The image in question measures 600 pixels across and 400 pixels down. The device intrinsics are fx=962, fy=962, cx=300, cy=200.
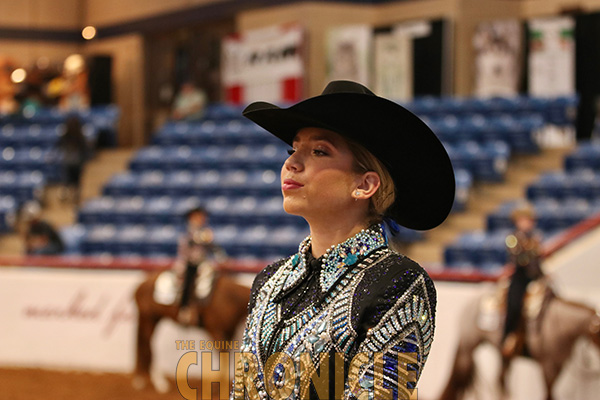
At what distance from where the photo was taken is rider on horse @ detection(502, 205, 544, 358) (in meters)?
7.79

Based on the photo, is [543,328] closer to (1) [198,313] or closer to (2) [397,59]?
(1) [198,313]

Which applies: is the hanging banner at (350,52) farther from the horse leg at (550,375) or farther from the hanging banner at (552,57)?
the horse leg at (550,375)

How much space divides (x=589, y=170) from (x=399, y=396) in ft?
36.8

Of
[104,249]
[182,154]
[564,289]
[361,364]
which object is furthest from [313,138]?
[182,154]

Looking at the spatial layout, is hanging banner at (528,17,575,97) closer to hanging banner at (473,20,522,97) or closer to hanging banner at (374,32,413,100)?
hanging banner at (473,20,522,97)

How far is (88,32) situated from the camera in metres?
22.0

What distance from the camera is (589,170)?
12562 mm

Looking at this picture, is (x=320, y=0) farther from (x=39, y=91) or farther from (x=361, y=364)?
(x=361, y=364)

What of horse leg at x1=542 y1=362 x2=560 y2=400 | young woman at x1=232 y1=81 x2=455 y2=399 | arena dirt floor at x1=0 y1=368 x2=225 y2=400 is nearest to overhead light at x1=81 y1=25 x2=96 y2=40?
arena dirt floor at x1=0 y1=368 x2=225 y2=400

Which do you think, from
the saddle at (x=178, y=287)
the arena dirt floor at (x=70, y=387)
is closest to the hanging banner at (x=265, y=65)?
the saddle at (x=178, y=287)

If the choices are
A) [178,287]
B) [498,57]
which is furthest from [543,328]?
[498,57]

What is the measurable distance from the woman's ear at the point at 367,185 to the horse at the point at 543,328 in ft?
20.0

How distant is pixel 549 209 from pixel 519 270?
12.5 feet

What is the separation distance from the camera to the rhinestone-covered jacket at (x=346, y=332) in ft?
6.37
